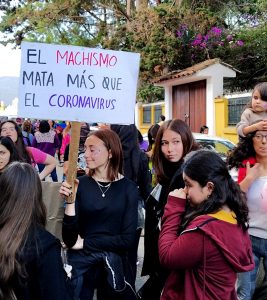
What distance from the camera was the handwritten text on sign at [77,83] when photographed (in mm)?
2885

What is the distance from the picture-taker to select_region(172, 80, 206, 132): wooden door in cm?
1812

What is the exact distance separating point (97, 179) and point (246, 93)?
12454mm

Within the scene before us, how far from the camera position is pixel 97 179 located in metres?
3.14

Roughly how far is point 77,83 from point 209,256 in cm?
133

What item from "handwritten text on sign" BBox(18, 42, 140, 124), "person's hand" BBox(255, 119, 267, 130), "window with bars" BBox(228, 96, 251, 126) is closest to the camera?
"handwritten text on sign" BBox(18, 42, 140, 124)

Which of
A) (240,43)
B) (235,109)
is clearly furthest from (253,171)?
(240,43)

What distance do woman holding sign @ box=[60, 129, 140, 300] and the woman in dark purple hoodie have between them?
1.87 ft

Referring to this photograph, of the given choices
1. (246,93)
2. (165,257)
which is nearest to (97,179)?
(165,257)

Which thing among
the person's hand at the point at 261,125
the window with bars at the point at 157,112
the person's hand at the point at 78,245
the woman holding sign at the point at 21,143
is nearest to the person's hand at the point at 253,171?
the person's hand at the point at 261,125

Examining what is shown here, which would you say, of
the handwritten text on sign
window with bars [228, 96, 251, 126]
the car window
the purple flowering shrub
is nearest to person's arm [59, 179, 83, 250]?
the handwritten text on sign

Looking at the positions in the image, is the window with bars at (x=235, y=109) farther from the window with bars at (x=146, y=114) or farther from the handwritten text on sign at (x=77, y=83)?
the handwritten text on sign at (x=77, y=83)

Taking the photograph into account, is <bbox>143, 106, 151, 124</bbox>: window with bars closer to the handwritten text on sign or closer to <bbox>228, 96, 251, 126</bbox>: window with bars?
<bbox>228, 96, 251, 126</bbox>: window with bars

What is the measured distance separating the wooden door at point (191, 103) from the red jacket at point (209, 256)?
15.8 meters

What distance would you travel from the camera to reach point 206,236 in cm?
223
